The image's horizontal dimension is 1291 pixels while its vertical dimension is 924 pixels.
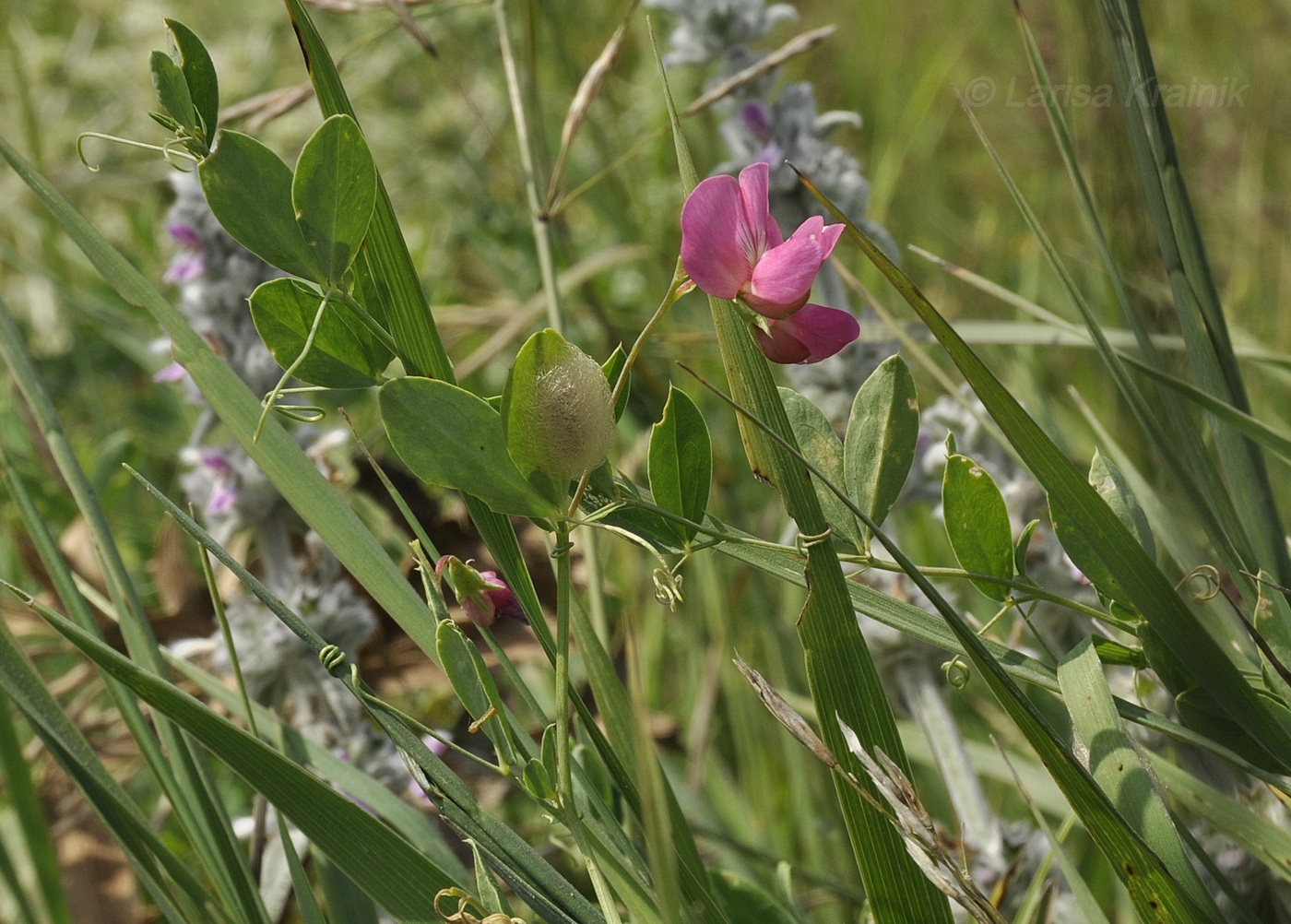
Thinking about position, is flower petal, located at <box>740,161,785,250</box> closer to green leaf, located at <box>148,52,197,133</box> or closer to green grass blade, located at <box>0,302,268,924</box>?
green leaf, located at <box>148,52,197,133</box>

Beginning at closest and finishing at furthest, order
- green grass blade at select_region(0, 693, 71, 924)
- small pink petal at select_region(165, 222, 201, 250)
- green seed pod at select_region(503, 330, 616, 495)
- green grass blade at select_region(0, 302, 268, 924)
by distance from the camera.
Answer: green seed pod at select_region(503, 330, 616, 495)
green grass blade at select_region(0, 302, 268, 924)
green grass blade at select_region(0, 693, 71, 924)
small pink petal at select_region(165, 222, 201, 250)

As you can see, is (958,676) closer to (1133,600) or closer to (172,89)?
(1133,600)

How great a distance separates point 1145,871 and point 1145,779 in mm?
28

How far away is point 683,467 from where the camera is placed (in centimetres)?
33

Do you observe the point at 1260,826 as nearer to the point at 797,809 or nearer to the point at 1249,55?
the point at 797,809

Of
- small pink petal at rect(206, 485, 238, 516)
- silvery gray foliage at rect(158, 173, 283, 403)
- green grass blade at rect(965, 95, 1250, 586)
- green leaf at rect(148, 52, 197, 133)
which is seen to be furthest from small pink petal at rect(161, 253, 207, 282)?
green grass blade at rect(965, 95, 1250, 586)

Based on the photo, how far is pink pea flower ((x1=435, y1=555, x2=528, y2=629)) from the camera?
13.2 inches

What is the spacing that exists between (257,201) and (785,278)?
148mm

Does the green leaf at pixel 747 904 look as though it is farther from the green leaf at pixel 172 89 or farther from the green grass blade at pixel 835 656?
the green leaf at pixel 172 89

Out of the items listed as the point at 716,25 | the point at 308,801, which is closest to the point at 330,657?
the point at 308,801

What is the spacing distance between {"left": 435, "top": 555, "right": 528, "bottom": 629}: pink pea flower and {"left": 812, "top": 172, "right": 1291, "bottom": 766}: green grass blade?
0.15m

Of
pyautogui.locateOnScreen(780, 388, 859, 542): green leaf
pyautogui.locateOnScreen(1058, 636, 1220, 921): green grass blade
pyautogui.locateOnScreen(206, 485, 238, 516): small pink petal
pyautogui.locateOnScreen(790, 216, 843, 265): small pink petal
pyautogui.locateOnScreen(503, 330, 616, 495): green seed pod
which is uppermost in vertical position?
pyautogui.locateOnScreen(790, 216, 843, 265): small pink petal

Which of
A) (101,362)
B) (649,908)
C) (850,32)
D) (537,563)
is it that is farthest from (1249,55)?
(649,908)

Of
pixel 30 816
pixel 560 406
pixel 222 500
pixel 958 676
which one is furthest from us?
pixel 222 500
